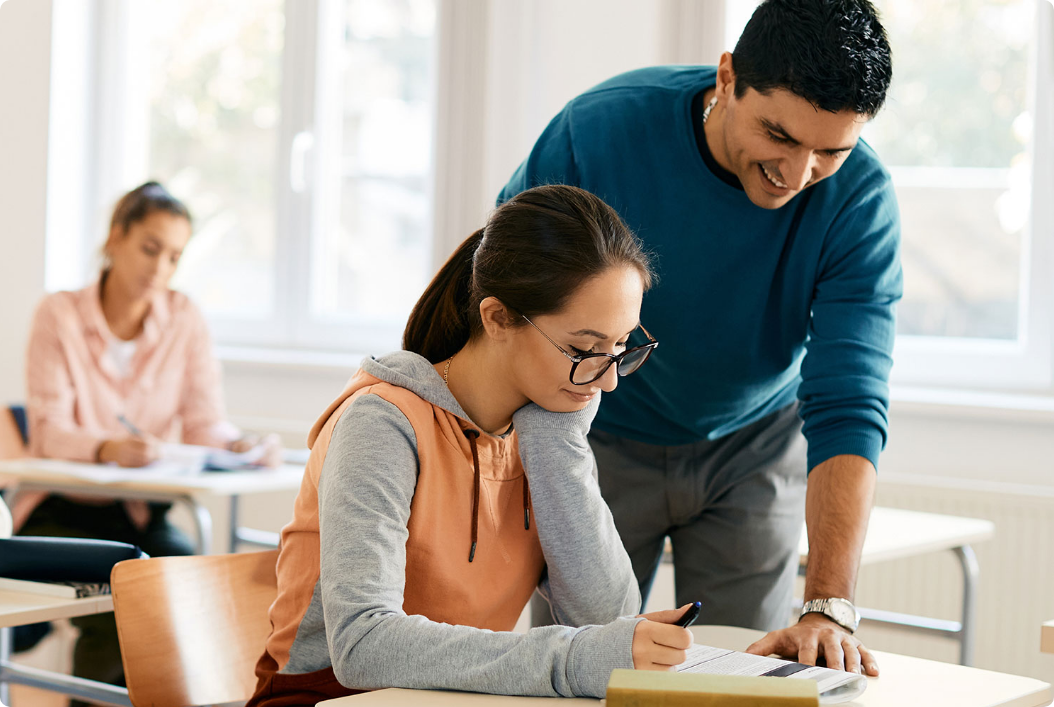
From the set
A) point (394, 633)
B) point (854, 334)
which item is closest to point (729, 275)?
point (854, 334)

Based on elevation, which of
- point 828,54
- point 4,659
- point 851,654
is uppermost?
point 828,54

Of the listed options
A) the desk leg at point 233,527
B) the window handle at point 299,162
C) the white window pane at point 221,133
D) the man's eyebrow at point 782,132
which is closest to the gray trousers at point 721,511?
the man's eyebrow at point 782,132

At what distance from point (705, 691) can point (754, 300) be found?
833mm

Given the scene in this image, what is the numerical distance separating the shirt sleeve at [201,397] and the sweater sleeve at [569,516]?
2068 millimetres

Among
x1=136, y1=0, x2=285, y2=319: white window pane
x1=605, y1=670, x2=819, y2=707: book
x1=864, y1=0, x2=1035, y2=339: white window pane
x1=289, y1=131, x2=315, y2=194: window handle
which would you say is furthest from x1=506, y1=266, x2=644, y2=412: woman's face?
x1=136, y1=0, x2=285, y2=319: white window pane

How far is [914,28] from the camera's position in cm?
321

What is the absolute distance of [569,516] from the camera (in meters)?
1.37

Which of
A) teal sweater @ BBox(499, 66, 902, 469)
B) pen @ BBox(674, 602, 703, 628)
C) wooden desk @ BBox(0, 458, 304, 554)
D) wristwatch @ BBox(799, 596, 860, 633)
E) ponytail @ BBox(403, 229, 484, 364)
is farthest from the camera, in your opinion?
wooden desk @ BBox(0, 458, 304, 554)

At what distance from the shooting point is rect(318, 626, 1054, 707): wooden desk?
41.6 inches

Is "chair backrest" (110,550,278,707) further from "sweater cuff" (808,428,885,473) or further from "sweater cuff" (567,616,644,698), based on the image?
"sweater cuff" (808,428,885,473)

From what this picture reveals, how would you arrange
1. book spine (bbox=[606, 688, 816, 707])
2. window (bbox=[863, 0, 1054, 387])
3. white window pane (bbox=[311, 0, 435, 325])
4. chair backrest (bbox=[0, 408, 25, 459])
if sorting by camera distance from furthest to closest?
white window pane (bbox=[311, 0, 435, 325]) < window (bbox=[863, 0, 1054, 387]) < chair backrest (bbox=[0, 408, 25, 459]) < book spine (bbox=[606, 688, 816, 707])

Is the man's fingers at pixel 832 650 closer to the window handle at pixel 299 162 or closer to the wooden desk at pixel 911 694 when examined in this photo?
the wooden desk at pixel 911 694

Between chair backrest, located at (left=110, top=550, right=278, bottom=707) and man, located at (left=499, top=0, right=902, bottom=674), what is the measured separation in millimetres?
589

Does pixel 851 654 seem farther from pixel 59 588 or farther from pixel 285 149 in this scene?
pixel 285 149
